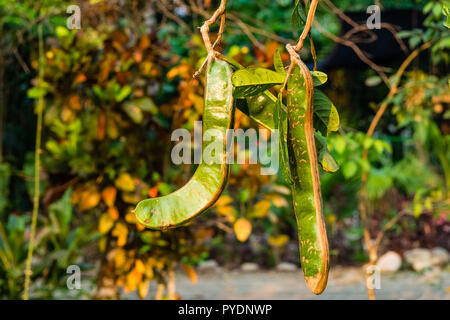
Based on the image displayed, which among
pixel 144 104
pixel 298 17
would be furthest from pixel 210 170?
pixel 144 104

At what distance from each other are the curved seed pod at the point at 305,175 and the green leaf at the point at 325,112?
0.28 feet

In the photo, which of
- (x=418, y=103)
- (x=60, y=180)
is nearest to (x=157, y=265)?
(x=60, y=180)

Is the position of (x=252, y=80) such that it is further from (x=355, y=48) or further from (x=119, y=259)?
(x=119, y=259)

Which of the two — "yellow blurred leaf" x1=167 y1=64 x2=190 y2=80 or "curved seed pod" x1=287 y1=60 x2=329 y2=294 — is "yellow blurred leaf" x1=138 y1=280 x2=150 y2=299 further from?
"curved seed pod" x1=287 y1=60 x2=329 y2=294

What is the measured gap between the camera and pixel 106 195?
2.80 metres

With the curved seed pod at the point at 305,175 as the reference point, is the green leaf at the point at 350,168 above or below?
above

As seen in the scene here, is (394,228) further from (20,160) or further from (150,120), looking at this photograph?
(20,160)

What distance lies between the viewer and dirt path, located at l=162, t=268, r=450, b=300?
4.01 metres

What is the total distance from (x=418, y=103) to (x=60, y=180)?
2.46m

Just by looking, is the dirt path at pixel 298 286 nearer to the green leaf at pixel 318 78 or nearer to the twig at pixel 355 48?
the twig at pixel 355 48

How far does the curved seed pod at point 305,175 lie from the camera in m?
0.55

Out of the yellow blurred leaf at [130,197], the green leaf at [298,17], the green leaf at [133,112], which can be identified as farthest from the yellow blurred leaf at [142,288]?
the green leaf at [298,17]

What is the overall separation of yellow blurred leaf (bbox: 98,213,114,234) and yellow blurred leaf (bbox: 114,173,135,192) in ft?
0.59

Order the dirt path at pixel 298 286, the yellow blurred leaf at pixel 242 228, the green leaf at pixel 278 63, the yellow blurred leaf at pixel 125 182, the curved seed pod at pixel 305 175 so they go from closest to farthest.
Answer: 1. the curved seed pod at pixel 305 175
2. the green leaf at pixel 278 63
3. the yellow blurred leaf at pixel 242 228
4. the yellow blurred leaf at pixel 125 182
5. the dirt path at pixel 298 286
